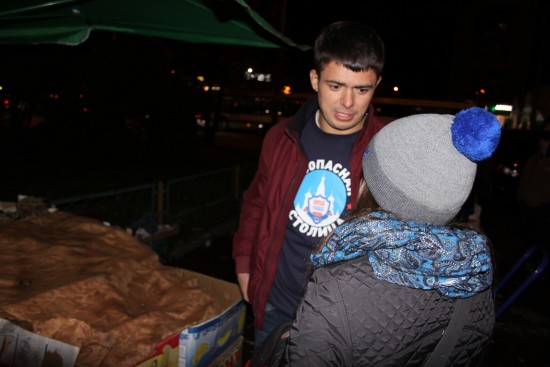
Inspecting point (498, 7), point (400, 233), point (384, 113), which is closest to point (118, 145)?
point (400, 233)

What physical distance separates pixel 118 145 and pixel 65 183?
3654mm

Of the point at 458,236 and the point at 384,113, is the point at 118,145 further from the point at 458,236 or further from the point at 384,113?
the point at 384,113

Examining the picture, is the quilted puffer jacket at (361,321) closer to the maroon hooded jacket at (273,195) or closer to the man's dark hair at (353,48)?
the maroon hooded jacket at (273,195)

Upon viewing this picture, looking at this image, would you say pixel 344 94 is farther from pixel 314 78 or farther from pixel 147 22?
pixel 147 22

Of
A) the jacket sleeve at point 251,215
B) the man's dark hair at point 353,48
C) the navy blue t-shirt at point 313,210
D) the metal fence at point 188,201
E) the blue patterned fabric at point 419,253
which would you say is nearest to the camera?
the blue patterned fabric at point 419,253

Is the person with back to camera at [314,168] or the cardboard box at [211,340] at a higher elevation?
the person with back to camera at [314,168]

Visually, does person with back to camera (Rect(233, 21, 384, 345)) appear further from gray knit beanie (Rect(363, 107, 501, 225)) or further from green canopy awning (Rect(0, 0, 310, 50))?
gray knit beanie (Rect(363, 107, 501, 225))

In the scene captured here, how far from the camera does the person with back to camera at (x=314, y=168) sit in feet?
7.03

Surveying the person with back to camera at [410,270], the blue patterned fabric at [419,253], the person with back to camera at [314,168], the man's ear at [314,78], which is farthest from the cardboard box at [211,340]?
the man's ear at [314,78]

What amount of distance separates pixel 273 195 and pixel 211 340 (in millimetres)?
779

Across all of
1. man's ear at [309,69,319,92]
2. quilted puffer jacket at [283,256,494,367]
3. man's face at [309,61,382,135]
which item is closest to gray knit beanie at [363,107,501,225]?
quilted puffer jacket at [283,256,494,367]

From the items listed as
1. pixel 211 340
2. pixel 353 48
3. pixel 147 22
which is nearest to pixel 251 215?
pixel 211 340

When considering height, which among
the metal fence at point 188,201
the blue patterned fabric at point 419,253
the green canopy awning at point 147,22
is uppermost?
the green canopy awning at point 147,22

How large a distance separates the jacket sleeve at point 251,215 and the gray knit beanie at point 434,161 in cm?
122
